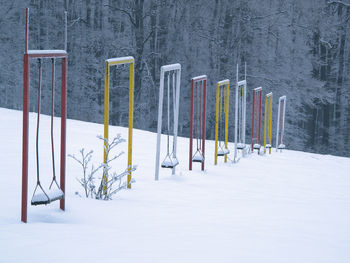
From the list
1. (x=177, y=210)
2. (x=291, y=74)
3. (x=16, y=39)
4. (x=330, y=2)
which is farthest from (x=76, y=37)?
(x=177, y=210)

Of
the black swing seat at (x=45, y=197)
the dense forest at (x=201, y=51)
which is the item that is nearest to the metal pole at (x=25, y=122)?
the black swing seat at (x=45, y=197)

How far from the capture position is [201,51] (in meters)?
20.3

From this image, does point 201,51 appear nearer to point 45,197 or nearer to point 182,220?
point 182,220

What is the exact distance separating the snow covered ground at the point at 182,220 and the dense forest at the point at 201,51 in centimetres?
1162

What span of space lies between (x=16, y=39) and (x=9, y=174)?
17040 mm

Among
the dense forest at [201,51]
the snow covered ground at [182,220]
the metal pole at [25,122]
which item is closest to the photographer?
the snow covered ground at [182,220]

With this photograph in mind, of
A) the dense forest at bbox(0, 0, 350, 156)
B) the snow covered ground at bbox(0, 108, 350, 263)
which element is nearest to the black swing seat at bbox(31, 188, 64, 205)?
the snow covered ground at bbox(0, 108, 350, 263)

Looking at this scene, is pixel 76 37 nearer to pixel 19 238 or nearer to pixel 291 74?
pixel 291 74

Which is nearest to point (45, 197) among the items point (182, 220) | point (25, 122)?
point (25, 122)

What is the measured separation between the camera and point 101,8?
20.5 meters

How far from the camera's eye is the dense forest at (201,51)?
62.3 ft

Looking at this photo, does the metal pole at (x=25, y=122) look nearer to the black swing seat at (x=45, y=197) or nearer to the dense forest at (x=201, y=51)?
the black swing seat at (x=45, y=197)

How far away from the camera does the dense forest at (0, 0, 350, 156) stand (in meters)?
19.0

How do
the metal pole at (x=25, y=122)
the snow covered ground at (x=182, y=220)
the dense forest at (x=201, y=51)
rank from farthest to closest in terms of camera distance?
the dense forest at (x=201, y=51) → the metal pole at (x=25, y=122) → the snow covered ground at (x=182, y=220)
